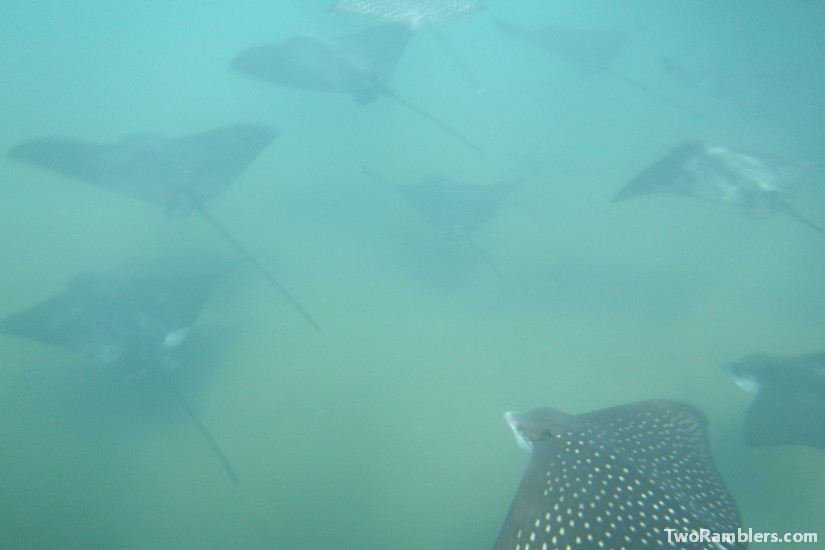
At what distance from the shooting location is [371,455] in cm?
478

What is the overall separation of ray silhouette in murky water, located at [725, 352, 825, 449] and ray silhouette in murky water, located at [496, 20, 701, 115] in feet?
27.6

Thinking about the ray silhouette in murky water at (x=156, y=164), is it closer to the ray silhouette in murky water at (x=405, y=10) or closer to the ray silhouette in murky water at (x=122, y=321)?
the ray silhouette in murky water at (x=122, y=321)

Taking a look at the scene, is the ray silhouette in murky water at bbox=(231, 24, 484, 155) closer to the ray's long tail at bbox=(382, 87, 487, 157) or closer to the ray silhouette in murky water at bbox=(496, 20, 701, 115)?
the ray's long tail at bbox=(382, 87, 487, 157)

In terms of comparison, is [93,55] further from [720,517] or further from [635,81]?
[720,517]

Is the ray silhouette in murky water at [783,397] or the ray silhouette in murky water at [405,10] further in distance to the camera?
the ray silhouette in murky water at [405,10]

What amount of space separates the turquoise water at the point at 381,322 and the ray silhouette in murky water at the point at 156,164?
919 mm

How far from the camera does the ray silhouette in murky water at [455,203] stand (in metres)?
6.99

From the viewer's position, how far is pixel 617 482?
9.79ft

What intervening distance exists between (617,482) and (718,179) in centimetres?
556

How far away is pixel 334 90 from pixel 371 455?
6152 mm

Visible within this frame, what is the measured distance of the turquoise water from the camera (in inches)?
174

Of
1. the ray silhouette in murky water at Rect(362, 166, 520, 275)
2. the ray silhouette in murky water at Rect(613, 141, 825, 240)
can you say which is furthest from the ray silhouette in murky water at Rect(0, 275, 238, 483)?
the ray silhouette in murky water at Rect(613, 141, 825, 240)

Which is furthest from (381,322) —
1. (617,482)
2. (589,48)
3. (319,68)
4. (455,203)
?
(589,48)

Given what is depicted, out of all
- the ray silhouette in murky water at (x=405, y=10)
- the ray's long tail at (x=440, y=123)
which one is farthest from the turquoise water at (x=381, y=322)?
the ray silhouette in murky water at (x=405, y=10)
